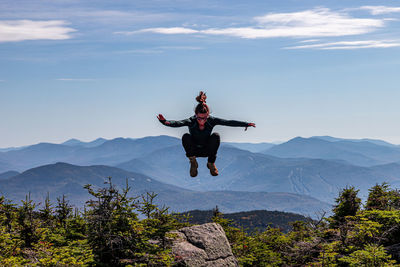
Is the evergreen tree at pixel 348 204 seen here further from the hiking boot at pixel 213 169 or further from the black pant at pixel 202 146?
the black pant at pixel 202 146

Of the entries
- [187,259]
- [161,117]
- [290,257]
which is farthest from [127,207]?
[290,257]

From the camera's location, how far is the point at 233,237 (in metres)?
26.7

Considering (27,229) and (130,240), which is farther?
(27,229)

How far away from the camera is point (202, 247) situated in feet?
61.2

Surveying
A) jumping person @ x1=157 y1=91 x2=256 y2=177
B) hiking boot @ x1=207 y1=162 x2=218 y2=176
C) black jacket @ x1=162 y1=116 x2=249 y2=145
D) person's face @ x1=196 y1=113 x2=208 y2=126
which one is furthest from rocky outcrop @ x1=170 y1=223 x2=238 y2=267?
person's face @ x1=196 y1=113 x2=208 y2=126

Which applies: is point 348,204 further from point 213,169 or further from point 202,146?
point 202,146

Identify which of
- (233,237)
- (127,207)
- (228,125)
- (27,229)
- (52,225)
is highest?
(228,125)

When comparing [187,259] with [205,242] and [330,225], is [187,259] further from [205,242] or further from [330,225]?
[330,225]

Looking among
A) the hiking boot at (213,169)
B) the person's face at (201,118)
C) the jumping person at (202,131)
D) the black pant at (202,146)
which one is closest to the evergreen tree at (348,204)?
the hiking boot at (213,169)

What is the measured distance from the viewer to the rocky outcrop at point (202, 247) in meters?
17.9

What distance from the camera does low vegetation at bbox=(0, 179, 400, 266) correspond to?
52.8ft

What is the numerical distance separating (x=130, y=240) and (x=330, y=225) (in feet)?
49.3

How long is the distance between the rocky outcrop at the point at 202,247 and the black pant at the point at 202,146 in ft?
17.4

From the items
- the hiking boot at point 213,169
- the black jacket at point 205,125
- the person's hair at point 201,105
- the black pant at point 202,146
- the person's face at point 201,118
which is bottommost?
the hiking boot at point 213,169
